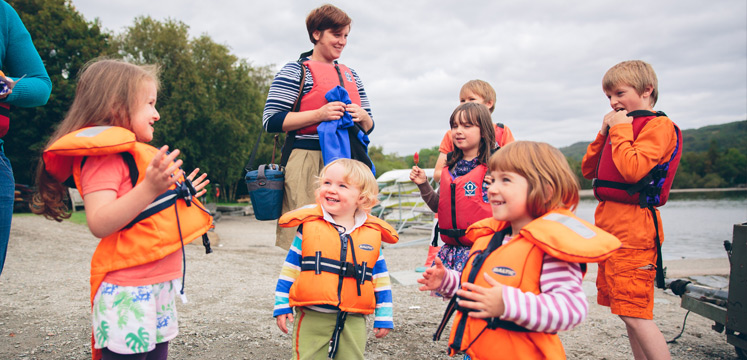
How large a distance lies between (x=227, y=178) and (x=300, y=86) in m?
29.6

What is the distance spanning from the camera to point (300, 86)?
11.3 feet

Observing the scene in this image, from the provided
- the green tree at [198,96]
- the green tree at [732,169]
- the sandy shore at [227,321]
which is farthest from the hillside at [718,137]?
the sandy shore at [227,321]

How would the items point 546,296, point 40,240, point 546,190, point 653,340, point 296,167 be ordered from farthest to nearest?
1. point 40,240
2. point 296,167
3. point 653,340
4. point 546,190
5. point 546,296

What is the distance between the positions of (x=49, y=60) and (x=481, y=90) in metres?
23.6

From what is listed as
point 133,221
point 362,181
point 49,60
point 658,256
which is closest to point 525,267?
point 362,181

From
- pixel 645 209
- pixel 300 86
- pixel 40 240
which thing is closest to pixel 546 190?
pixel 645 209

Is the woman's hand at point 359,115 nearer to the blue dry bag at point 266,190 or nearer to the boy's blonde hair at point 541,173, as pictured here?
the blue dry bag at point 266,190

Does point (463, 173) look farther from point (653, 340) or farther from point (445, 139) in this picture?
point (653, 340)

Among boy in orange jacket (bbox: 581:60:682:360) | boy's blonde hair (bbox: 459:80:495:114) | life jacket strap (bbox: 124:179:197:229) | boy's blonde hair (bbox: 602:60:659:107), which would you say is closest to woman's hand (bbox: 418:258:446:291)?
life jacket strap (bbox: 124:179:197:229)

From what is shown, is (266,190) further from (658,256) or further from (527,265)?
(658,256)

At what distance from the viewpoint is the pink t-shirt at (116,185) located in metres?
2.00

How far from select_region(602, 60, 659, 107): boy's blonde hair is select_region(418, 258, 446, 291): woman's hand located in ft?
6.31

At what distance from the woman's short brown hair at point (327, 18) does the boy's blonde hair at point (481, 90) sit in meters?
1.32

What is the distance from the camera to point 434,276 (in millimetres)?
2156
